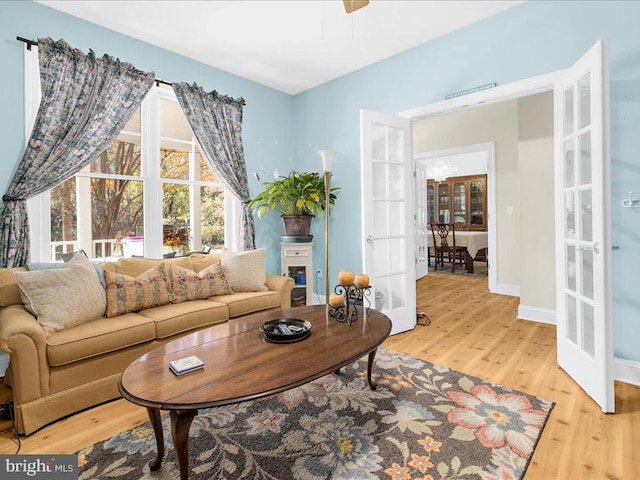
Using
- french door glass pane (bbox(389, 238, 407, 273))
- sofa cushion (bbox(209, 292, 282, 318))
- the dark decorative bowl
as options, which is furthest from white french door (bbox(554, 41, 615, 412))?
sofa cushion (bbox(209, 292, 282, 318))

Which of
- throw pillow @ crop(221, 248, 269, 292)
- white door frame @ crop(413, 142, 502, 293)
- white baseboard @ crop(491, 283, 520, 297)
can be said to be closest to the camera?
throw pillow @ crop(221, 248, 269, 292)

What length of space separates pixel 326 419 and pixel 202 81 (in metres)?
3.59

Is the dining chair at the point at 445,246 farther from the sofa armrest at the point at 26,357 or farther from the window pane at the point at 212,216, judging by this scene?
the sofa armrest at the point at 26,357

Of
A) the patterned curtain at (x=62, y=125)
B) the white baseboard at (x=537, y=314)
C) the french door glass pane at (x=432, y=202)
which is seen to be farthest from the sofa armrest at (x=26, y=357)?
the french door glass pane at (x=432, y=202)

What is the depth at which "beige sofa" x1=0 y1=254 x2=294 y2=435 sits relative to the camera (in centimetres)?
185

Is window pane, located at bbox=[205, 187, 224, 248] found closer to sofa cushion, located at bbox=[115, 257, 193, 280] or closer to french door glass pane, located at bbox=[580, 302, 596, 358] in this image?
sofa cushion, located at bbox=[115, 257, 193, 280]

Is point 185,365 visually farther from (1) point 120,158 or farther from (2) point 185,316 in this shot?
(1) point 120,158

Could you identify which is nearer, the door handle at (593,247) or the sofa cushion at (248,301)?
the door handle at (593,247)

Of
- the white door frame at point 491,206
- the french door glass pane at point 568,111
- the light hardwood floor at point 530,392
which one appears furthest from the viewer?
the white door frame at point 491,206

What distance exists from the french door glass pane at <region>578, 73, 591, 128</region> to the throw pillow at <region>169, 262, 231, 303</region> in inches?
120

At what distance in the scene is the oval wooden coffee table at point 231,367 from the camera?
1310 mm

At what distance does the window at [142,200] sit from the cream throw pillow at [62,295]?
2.45 ft

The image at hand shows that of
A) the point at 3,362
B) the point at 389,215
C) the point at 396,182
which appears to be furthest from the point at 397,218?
the point at 3,362

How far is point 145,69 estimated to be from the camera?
3.35 metres
